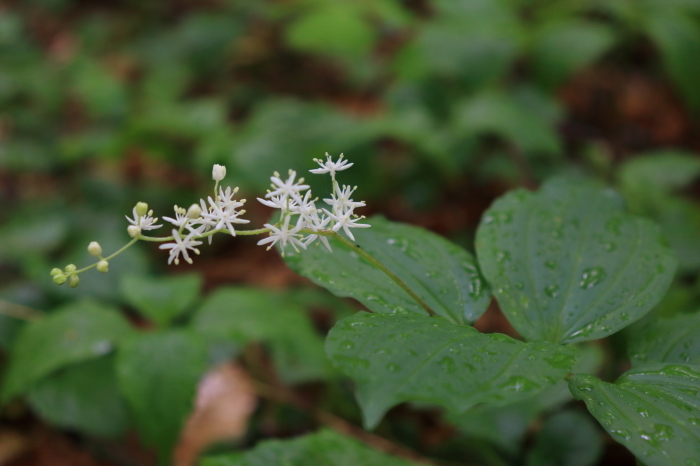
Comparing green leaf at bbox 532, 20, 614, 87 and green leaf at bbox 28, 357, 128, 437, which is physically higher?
green leaf at bbox 532, 20, 614, 87

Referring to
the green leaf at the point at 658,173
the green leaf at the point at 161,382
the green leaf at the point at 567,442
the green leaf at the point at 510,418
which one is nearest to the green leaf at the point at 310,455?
the green leaf at the point at 161,382

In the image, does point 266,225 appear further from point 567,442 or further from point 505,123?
point 505,123

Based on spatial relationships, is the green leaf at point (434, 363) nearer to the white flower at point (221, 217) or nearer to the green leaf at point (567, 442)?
the white flower at point (221, 217)

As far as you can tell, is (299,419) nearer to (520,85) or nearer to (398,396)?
(398,396)

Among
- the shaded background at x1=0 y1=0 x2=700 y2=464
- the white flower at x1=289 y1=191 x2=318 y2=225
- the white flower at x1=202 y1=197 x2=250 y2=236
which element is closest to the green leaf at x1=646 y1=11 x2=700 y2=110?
the shaded background at x1=0 y1=0 x2=700 y2=464

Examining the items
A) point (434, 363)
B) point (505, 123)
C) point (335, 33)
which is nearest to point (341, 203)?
point (434, 363)

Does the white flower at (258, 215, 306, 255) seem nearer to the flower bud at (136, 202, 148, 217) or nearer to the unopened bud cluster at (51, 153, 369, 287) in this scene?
the unopened bud cluster at (51, 153, 369, 287)

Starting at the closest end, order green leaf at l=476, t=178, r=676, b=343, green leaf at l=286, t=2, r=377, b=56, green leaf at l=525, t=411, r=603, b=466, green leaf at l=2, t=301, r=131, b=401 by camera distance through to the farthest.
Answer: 1. green leaf at l=476, t=178, r=676, b=343
2. green leaf at l=525, t=411, r=603, b=466
3. green leaf at l=2, t=301, r=131, b=401
4. green leaf at l=286, t=2, r=377, b=56
